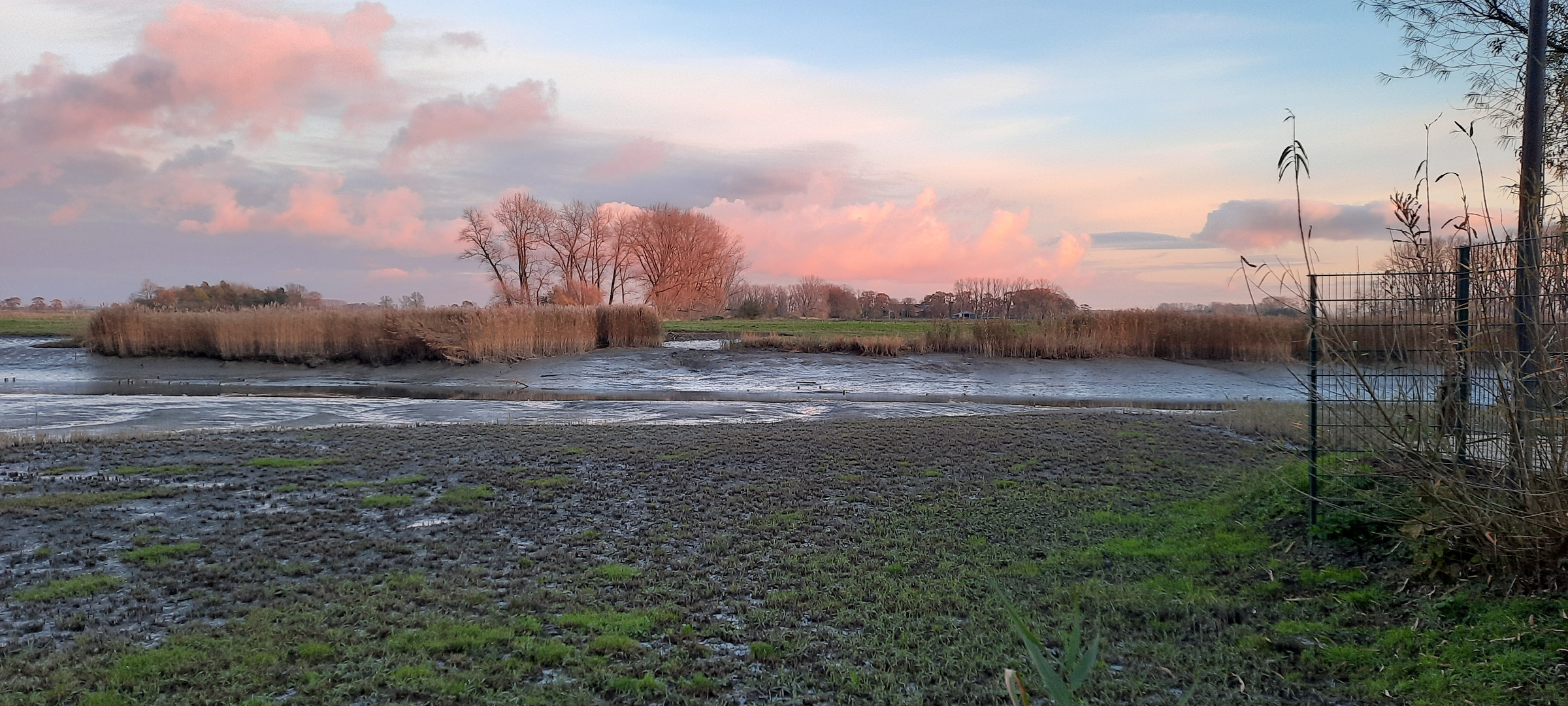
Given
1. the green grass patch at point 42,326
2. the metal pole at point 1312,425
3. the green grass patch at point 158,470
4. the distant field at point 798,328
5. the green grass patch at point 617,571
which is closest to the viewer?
the green grass patch at point 617,571

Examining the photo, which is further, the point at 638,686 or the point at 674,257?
the point at 674,257

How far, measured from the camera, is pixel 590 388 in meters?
25.9

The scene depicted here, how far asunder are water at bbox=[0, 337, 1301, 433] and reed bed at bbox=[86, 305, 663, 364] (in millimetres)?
683

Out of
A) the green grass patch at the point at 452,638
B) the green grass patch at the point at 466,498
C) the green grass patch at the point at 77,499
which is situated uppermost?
the green grass patch at the point at 77,499

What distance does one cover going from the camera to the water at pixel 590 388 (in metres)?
17.4

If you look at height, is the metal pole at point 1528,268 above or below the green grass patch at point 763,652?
above

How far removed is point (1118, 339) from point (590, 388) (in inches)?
708

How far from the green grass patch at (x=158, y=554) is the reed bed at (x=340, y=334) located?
23.6m

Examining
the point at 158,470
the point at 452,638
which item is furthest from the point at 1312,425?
the point at 158,470

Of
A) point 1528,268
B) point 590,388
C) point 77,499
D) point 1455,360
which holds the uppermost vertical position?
point 1528,268

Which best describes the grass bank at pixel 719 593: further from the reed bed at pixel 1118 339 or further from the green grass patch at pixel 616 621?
the reed bed at pixel 1118 339

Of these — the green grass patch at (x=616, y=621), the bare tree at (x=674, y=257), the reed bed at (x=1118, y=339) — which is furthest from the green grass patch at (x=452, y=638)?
the bare tree at (x=674, y=257)

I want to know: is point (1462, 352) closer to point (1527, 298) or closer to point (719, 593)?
point (1527, 298)

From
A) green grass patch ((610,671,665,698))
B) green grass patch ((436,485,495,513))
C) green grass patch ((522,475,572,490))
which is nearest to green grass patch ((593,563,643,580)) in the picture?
green grass patch ((610,671,665,698))
